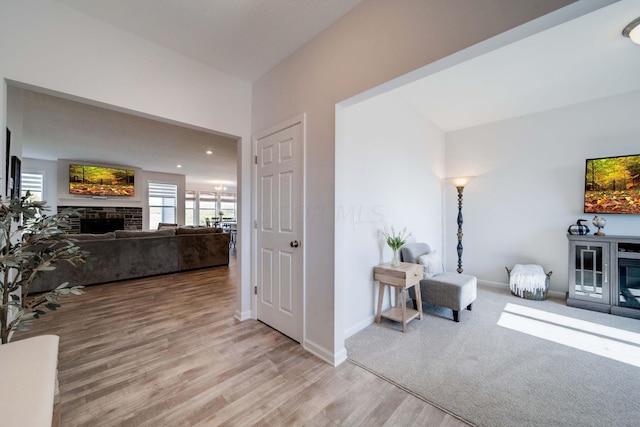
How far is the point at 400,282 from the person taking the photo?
8.36ft

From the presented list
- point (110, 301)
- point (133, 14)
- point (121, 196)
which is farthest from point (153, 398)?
point (121, 196)

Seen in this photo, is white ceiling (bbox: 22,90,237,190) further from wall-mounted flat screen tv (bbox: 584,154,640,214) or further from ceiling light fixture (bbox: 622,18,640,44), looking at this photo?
wall-mounted flat screen tv (bbox: 584,154,640,214)

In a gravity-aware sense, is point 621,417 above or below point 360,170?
below

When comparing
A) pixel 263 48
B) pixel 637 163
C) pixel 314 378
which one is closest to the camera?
pixel 314 378

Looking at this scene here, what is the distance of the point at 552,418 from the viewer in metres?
1.50

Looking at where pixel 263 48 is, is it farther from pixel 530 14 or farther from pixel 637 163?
pixel 637 163

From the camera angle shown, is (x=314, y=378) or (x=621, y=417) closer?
(x=621, y=417)

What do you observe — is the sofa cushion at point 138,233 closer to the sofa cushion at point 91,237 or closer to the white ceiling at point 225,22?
the sofa cushion at point 91,237

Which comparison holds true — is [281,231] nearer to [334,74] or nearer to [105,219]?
[334,74]

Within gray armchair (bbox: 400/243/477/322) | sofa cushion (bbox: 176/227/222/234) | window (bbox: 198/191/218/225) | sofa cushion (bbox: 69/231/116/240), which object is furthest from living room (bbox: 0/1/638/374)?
window (bbox: 198/191/218/225)

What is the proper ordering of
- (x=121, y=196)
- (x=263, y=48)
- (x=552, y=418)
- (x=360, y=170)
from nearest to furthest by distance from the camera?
1. (x=552, y=418)
2. (x=263, y=48)
3. (x=360, y=170)
4. (x=121, y=196)

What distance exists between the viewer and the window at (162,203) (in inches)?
332

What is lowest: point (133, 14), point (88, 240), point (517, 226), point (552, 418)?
point (552, 418)

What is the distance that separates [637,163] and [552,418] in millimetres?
3520
